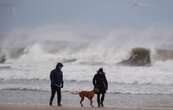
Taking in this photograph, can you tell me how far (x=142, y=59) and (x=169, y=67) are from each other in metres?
6.09

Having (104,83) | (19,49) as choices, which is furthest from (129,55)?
(104,83)

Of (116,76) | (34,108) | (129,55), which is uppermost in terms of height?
(129,55)

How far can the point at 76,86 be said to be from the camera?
2394 cm

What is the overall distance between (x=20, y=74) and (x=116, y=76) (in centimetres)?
541

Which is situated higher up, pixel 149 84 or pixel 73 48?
pixel 73 48

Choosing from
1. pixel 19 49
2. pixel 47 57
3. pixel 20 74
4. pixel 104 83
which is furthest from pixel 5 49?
pixel 104 83

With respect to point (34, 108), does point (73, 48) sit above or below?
above

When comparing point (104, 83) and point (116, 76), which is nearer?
point (104, 83)

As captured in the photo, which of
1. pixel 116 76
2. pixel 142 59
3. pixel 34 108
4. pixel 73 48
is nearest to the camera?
pixel 34 108

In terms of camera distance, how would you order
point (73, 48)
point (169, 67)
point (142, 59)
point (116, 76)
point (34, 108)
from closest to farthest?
point (34, 108)
point (116, 76)
point (169, 67)
point (142, 59)
point (73, 48)

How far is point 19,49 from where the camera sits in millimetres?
45438

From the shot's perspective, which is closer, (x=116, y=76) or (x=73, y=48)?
(x=116, y=76)

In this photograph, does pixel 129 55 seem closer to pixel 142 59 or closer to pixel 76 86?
pixel 142 59

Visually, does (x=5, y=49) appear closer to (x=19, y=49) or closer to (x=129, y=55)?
(x=19, y=49)
